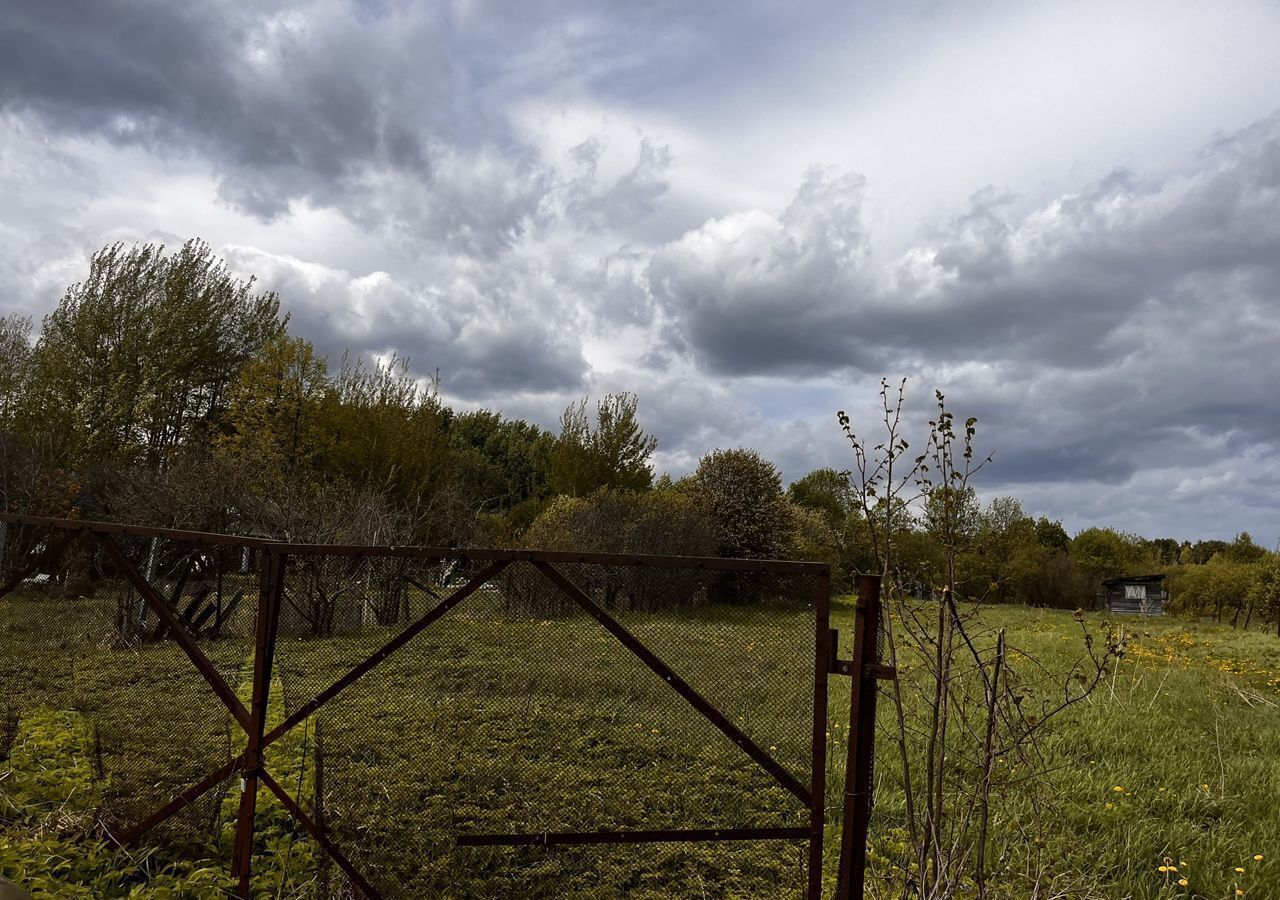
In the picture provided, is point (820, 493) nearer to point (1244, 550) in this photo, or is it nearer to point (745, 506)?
point (1244, 550)

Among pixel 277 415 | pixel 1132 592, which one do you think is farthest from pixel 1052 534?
pixel 277 415

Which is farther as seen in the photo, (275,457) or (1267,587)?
(1267,587)

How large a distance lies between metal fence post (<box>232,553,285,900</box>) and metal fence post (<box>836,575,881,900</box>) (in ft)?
7.04

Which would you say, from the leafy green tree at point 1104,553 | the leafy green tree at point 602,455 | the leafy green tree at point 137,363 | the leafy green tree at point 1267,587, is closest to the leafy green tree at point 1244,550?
the leafy green tree at point 1104,553

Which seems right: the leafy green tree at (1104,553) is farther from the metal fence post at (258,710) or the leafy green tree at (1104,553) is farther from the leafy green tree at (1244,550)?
the metal fence post at (258,710)

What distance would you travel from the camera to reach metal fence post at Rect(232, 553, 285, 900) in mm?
3127

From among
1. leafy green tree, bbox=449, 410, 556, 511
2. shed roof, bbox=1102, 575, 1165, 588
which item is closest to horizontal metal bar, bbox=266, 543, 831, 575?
leafy green tree, bbox=449, 410, 556, 511

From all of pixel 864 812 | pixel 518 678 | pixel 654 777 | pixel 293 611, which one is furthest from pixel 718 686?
pixel 293 611

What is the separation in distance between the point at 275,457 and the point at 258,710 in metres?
18.4

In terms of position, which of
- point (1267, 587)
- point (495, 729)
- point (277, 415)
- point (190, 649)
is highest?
point (277, 415)

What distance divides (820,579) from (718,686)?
0.54m

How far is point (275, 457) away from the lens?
1998 cm

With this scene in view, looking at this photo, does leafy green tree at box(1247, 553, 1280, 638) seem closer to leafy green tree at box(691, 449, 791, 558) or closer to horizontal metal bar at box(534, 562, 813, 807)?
leafy green tree at box(691, 449, 791, 558)

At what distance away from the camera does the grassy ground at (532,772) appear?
3.28m
